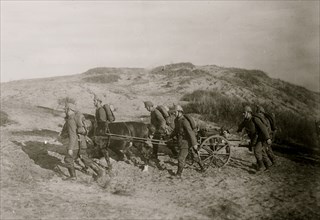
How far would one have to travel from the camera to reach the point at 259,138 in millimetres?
9906

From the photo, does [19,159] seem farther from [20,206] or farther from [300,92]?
[300,92]

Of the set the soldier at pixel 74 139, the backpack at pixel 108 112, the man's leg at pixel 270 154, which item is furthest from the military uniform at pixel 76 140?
the man's leg at pixel 270 154

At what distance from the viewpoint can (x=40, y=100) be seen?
20141 mm

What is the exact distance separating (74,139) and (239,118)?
8.22 meters

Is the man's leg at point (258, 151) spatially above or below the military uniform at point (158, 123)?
below

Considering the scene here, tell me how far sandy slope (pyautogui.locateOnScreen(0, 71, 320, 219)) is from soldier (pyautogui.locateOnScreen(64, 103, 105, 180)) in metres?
0.45

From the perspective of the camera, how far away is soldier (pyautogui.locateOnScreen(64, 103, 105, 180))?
9359 millimetres

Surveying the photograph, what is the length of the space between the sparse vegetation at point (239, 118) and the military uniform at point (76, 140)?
22.2 feet

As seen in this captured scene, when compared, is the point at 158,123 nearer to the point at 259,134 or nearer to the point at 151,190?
the point at 151,190

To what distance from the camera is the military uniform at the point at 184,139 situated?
379 inches

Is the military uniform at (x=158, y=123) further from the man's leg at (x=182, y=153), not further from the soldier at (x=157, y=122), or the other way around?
the man's leg at (x=182, y=153)

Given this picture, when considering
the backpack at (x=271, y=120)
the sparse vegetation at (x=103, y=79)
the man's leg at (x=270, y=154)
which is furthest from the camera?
the sparse vegetation at (x=103, y=79)

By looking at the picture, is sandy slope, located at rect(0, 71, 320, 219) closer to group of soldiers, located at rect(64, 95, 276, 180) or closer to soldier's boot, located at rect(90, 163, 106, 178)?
soldier's boot, located at rect(90, 163, 106, 178)

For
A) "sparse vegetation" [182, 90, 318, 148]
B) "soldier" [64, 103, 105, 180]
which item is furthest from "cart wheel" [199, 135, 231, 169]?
"sparse vegetation" [182, 90, 318, 148]
